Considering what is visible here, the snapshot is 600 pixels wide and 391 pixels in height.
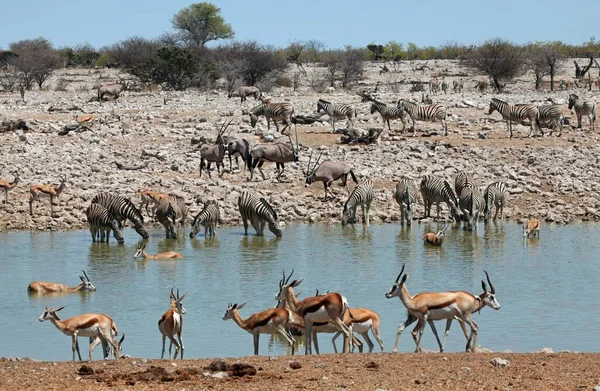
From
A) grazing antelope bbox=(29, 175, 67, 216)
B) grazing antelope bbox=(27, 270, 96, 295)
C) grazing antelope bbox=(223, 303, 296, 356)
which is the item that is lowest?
grazing antelope bbox=(27, 270, 96, 295)

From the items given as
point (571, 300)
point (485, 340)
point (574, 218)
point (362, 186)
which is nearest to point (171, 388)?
point (485, 340)

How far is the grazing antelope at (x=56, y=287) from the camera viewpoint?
15.0m

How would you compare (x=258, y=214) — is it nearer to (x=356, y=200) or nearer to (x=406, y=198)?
(x=356, y=200)

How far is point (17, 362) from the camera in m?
10.0

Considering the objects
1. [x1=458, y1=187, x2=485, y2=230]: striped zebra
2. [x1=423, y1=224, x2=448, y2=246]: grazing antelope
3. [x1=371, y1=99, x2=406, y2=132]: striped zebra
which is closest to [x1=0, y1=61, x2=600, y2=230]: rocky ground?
[x1=371, y1=99, x2=406, y2=132]: striped zebra

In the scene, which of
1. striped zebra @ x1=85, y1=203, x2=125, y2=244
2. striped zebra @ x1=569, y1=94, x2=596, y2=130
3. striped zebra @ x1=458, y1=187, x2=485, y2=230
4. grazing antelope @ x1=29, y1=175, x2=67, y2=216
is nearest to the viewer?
striped zebra @ x1=85, y1=203, x2=125, y2=244

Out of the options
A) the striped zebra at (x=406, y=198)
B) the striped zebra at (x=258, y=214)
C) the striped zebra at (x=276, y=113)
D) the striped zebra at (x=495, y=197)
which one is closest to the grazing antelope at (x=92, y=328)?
the striped zebra at (x=258, y=214)

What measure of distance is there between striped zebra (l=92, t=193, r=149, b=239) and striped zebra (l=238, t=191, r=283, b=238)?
1.88 m

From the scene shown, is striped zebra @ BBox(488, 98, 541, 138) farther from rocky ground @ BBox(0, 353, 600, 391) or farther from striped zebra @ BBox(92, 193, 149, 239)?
rocky ground @ BBox(0, 353, 600, 391)

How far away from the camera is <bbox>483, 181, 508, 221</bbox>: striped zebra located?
22031mm

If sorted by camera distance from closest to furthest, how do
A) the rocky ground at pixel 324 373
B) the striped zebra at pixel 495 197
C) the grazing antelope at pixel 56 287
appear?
the rocky ground at pixel 324 373 < the grazing antelope at pixel 56 287 < the striped zebra at pixel 495 197

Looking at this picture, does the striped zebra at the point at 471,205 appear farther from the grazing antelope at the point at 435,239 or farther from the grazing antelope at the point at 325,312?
the grazing antelope at the point at 325,312

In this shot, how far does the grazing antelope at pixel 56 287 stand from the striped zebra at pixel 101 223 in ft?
15.3

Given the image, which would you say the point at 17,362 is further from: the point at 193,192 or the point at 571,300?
the point at 193,192
